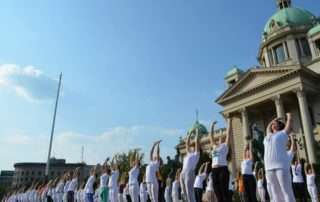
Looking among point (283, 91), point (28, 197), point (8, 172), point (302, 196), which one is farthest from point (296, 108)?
point (8, 172)

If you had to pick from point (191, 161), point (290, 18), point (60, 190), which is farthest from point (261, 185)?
point (290, 18)

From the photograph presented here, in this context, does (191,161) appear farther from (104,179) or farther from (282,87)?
(282,87)

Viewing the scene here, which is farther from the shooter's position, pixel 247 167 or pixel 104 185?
pixel 104 185

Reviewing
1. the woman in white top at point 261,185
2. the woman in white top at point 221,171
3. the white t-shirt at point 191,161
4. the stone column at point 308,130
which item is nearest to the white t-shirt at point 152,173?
the white t-shirt at point 191,161

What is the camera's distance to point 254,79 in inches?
1545

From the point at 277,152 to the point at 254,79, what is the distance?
116ft

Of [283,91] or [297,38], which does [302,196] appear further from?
[297,38]

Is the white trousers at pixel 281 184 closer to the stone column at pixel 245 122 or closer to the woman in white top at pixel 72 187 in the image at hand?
the woman in white top at pixel 72 187

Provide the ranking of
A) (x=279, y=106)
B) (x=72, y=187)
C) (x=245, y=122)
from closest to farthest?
(x=72, y=187) → (x=279, y=106) → (x=245, y=122)

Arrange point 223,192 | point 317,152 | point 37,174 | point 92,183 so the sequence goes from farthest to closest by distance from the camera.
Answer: point 37,174 → point 317,152 → point 92,183 → point 223,192

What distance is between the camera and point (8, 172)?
399 feet

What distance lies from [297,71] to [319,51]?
39.3 feet

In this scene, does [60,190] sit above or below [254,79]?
below

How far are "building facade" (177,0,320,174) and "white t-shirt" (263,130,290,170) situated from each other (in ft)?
75.2
